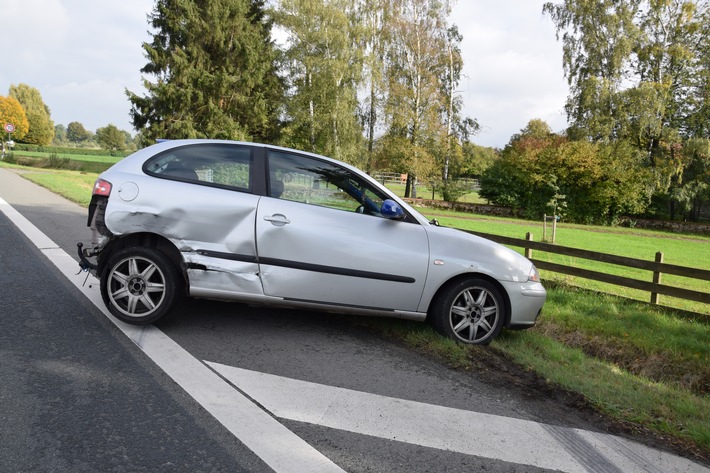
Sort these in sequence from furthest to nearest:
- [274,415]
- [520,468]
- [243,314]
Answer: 1. [243,314]
2. [274,415]
3. [520,468]

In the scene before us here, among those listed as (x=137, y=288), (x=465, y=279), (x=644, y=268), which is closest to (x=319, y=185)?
(x=465, y=279)

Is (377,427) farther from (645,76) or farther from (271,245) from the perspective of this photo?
(645,76)

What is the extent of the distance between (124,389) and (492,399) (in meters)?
2.46

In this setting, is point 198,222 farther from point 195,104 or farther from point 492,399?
point 195,104

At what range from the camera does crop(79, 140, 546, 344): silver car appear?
14.3ft

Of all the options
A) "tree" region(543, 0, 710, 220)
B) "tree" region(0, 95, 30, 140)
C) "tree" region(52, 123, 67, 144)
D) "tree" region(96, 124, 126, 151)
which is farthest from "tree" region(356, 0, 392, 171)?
"tree" region(52, 123, 67, 144)

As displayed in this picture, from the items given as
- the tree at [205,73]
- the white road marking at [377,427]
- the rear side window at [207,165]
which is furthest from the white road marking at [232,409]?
the tree at [205,73]

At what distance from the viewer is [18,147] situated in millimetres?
72938

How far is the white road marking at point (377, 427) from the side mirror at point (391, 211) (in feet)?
5.52

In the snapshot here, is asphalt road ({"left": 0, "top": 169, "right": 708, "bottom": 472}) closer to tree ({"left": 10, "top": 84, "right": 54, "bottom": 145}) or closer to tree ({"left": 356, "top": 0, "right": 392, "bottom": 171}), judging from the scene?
tree ({"left": 356, "top": 0, "right": 392, "bottom": 171})

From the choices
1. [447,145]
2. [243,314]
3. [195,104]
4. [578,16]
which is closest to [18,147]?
[195,104]

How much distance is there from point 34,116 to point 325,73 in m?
76.2

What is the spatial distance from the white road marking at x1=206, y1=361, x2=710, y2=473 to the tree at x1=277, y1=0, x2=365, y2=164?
106 feet

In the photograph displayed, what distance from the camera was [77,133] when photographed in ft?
542
